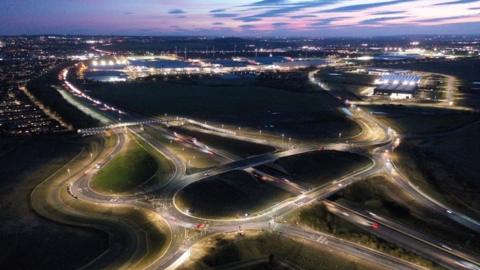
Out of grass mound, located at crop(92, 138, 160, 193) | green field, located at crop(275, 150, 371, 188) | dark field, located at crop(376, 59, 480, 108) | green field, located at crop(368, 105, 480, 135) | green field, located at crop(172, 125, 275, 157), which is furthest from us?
dark field, located at crop(376, 59, 480, 108)

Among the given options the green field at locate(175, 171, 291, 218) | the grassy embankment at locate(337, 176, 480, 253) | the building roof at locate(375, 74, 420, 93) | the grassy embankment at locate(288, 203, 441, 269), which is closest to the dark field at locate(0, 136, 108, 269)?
the green field at locate(175, 171, 291, 218)

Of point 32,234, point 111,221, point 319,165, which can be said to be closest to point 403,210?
point 319,165

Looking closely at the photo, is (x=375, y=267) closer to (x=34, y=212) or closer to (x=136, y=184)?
(x=136, y=184)

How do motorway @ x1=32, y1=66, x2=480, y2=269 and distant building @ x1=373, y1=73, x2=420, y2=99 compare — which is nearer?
motorway @ x1=32, y1=66, x2=480, y2=269

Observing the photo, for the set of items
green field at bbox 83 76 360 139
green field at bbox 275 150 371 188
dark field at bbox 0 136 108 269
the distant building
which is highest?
the distant building

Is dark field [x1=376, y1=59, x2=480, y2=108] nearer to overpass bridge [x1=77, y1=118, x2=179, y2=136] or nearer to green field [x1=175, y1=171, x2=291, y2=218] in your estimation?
overpass bridge [x1=77, y1=118, x2=179, y2=136]

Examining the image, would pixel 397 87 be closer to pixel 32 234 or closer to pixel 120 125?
pixel 120 125

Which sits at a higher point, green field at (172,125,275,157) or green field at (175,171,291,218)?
green field at (172,125,275,157)

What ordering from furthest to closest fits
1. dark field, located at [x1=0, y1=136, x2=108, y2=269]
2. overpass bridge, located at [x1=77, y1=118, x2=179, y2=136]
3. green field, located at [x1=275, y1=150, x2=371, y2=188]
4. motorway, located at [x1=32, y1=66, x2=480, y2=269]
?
overpass bridge, located at [x1=77, y1=118, x2=179, y2=136]
green field, located at [x1=275, y1=150, x2=371, y2=188]
dark field, located at [x1=0, y1=136, x2=108, y2=269]
motorway, located at [x1=32, y1=66, x2=480, y2=269]
